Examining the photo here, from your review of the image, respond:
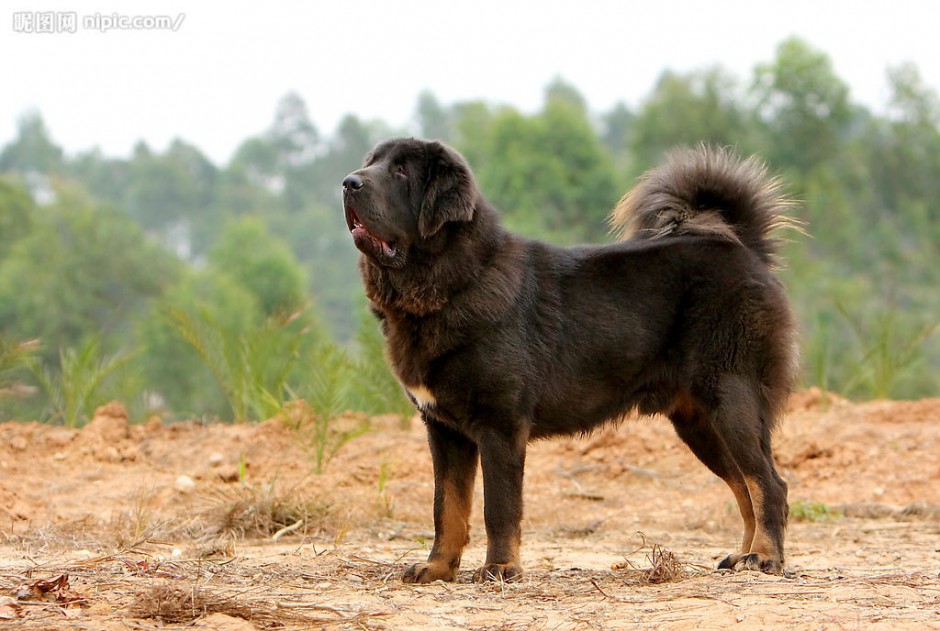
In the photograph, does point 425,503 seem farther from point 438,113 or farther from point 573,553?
point 438,113

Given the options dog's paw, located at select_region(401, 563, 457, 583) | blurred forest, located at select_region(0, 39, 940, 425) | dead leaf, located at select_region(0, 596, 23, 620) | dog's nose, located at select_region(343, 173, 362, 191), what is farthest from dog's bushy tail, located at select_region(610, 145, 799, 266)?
blurred forest, located at select_region(0, 39, 940, 425)

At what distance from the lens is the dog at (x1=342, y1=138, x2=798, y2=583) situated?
4938mm

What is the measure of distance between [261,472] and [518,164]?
115 ft

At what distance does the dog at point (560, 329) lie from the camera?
4.94m

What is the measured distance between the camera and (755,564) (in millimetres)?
5086

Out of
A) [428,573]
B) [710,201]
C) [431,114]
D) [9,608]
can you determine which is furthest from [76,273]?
[431,114]

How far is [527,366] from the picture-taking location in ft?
16.6

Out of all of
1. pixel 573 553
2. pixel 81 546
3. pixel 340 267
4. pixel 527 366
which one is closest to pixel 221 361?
pixel 81 546

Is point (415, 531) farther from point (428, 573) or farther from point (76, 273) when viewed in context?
point (76, 273)

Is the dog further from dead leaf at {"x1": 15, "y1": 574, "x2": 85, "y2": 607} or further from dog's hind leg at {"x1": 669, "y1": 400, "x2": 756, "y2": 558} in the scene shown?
dead leaf at {"x1": 15, "y1": 574, "x2": 85, "y2": 607}

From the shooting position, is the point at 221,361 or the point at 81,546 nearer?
the point at 81,546

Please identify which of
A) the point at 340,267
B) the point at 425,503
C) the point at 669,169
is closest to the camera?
the point at 669,169

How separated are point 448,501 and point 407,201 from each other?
1.52 m

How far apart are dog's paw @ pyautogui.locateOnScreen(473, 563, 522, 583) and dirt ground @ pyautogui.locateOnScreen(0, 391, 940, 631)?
0.29 feet
